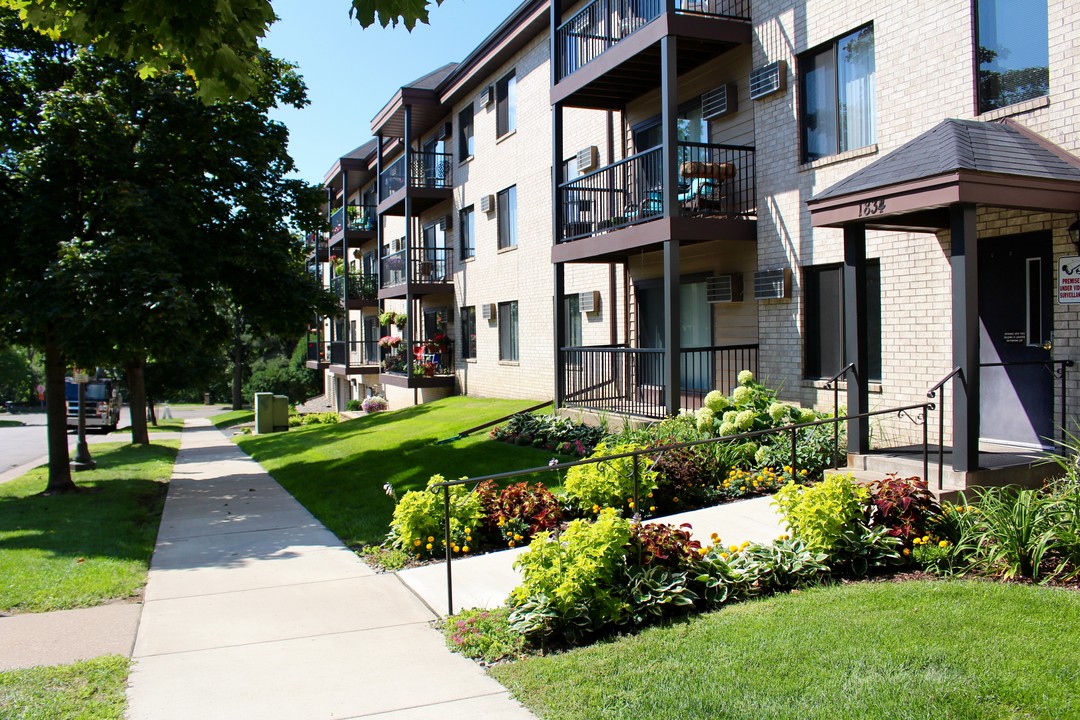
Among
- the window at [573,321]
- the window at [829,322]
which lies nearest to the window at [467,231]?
the window at [573,321]

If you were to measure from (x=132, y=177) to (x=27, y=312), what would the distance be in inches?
106

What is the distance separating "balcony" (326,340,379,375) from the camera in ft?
114

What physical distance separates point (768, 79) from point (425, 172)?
17.0 metres

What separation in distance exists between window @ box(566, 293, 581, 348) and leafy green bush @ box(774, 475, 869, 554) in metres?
12.2

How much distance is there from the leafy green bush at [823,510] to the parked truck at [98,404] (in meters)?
35.2

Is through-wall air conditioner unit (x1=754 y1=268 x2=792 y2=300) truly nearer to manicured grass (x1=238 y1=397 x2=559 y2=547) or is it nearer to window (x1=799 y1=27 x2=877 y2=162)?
window (x1=799 y1=27 x2=877 y2=162)

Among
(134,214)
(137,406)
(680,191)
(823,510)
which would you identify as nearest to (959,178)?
(823,510)

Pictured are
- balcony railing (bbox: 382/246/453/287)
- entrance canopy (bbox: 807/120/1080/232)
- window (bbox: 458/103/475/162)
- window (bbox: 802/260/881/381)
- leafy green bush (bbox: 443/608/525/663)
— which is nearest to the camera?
leafy green bush (bbox: 443/608/525/663)

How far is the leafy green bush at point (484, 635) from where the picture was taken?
18.3 feet

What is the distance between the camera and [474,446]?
15.1m

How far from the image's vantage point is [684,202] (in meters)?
13.7

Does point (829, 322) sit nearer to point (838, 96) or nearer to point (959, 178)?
point (838, 96)

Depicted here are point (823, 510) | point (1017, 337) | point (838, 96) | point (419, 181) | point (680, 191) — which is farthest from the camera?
point (419, 181)

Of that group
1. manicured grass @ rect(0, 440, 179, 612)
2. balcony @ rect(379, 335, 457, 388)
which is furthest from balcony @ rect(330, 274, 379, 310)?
manicured grass @ rect(0, 440, 179, 612)
